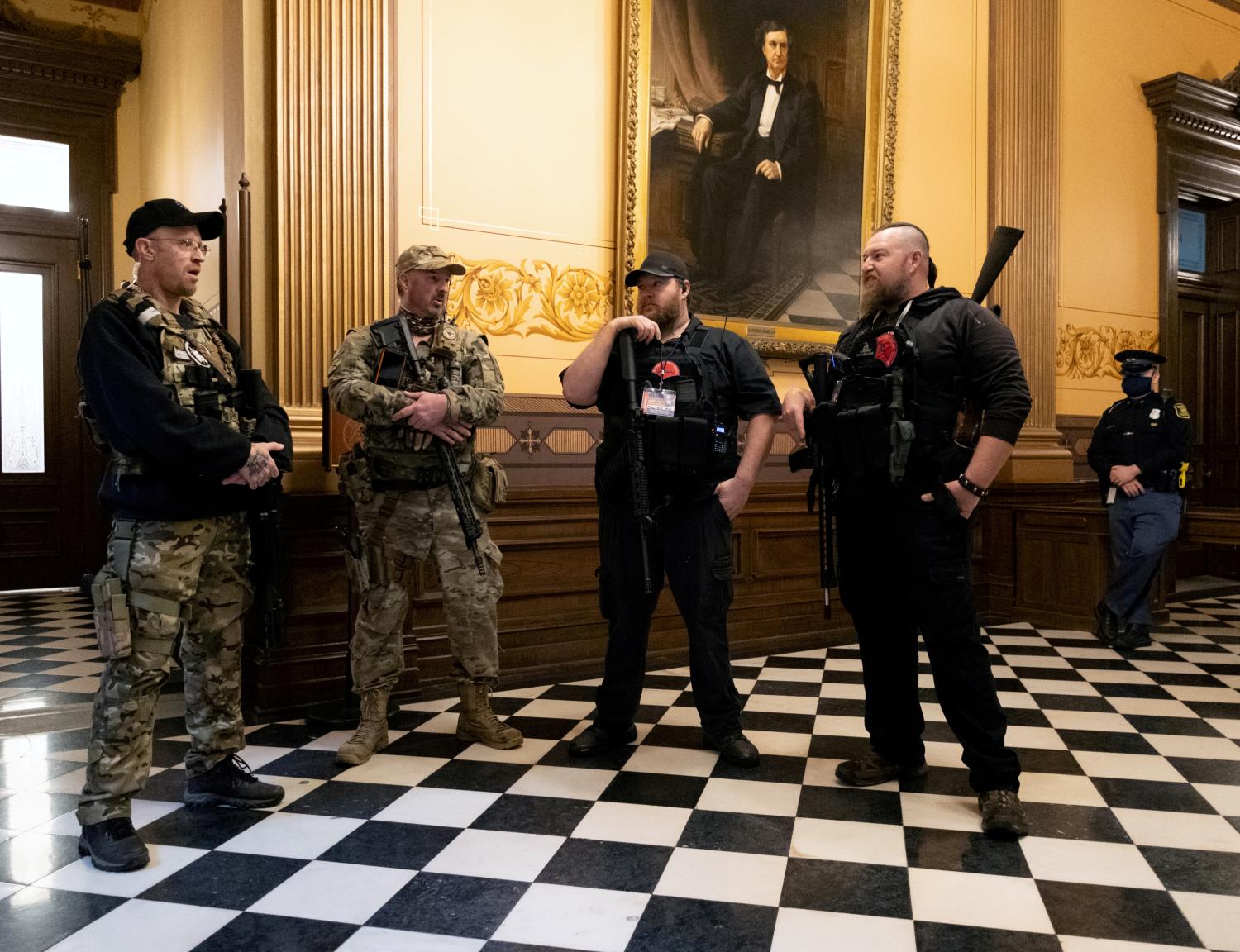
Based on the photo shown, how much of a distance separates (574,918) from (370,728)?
135 cm

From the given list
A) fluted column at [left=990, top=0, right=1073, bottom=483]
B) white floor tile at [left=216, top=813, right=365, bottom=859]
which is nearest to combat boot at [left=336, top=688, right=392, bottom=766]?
white floor tile at [left=216, top=813, right=365, bottom=859]

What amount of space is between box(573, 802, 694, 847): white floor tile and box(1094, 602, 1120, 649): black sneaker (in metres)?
3.41

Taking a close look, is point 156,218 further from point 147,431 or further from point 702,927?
point 702,927

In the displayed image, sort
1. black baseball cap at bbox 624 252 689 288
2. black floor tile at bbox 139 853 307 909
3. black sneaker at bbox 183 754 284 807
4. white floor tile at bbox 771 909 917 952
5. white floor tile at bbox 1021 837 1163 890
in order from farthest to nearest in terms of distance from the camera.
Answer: black baseball cap at bbox 624 252 689 288, black sneaker at bbox 183 754 284 807, white floor tile at bbox 1021 837 1163 890, black floor tile at bbox 139 853 307 909, white floor tile at bbox 771 909 917 952

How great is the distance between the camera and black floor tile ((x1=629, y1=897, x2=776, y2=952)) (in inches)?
77.1

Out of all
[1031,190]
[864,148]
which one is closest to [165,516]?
[864,148]

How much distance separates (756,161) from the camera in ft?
16.3

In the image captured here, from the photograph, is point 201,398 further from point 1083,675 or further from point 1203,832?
point 1083,675

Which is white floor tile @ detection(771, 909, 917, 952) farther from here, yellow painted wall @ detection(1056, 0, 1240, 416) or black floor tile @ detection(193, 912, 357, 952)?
yellow painted wall @ detection(1056, 0, 1240, 416)

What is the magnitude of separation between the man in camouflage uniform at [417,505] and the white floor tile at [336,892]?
81 centimetres

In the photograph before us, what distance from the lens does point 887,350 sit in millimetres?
2615

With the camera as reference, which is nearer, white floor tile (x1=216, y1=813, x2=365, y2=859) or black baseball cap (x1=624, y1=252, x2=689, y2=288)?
white floor tile (x1=216, y1=813, x2=365, y2=859)

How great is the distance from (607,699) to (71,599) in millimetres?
4993

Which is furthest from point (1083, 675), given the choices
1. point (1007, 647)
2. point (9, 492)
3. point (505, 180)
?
point (9, 492)
